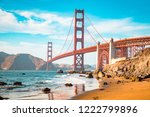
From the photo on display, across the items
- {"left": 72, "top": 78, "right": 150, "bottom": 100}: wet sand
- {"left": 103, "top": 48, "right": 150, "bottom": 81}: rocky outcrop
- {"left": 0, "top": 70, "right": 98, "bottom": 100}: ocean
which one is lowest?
{"left": 0, "top": 70, "right": 98, "bottom": 100}: ocean

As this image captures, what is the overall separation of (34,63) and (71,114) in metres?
79.3

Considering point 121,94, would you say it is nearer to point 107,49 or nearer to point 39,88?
point 39,88

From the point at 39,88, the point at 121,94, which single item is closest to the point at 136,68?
the point at 39,88

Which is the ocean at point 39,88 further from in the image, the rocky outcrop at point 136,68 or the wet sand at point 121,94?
the rocky outcrop at point 136,68

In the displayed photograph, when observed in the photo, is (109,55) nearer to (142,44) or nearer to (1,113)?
(142,44)

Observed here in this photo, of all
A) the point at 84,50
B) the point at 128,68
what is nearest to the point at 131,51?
the point at 128,68

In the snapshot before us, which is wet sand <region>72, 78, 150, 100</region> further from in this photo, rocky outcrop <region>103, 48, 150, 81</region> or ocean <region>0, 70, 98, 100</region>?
rocky outcrop <region>103, 48, 150, 81</region>

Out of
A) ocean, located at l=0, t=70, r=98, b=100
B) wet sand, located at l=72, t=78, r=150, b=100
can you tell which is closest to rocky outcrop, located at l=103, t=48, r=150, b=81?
ocean, located at l=0, t=70, r=98, b=100

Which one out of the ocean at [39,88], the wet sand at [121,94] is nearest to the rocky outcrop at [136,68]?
the ocean at [39,88]

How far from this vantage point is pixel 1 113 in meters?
7.01

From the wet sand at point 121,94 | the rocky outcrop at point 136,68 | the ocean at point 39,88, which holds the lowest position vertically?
the ocean at point 39,88

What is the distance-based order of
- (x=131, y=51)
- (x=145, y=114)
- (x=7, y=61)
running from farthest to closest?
(x=7, y=61) < (x=131, y=51) < (x=145, y=114)

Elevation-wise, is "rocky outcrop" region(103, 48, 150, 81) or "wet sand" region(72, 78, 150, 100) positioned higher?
"rocky outcrop" region(103, 48, 150, 81)

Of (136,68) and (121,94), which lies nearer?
(121,94)
